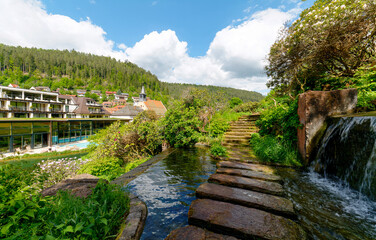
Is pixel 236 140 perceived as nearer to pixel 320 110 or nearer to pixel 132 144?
pixel 320 110

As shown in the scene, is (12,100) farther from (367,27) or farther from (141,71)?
(141,71)

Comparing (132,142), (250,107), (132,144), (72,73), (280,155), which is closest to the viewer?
(280,155)

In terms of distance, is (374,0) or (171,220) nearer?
(171,220)

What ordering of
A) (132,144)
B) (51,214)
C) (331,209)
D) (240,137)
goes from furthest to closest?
(132,144) < (240,137) < (331,209) < (51,214)

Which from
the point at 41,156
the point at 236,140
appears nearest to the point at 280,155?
the point at 236,140

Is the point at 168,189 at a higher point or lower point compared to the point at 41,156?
higher

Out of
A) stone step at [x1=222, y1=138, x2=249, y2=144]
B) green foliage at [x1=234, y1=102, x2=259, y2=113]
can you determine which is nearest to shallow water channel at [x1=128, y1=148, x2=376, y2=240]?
stone step at [x1=222, y1=138, x2=249, y2=144]

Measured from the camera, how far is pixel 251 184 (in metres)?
3.10

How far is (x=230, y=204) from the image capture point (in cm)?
246

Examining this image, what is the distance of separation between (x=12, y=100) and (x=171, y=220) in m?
52.9

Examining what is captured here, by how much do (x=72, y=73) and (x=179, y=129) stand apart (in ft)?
482

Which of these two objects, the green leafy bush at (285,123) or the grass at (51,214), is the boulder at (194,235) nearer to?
the grass at (51,214)

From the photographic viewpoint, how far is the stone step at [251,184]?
2865 millimetres

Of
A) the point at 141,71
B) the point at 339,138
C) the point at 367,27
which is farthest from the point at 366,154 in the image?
the point at 141,71
